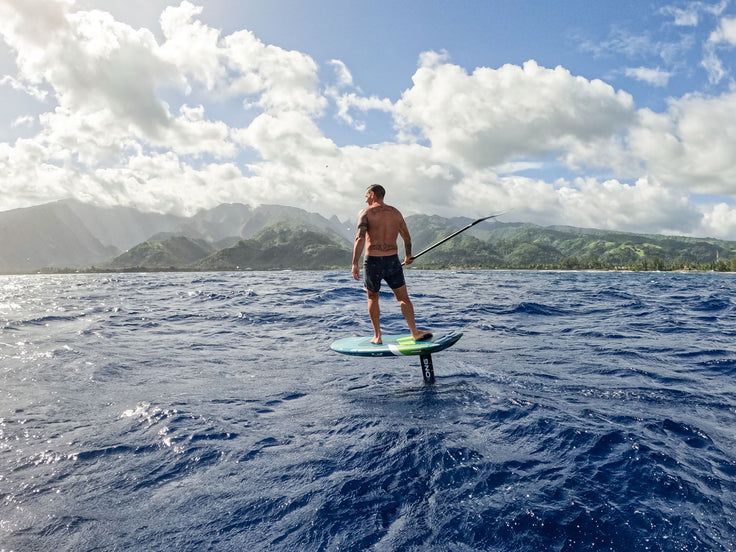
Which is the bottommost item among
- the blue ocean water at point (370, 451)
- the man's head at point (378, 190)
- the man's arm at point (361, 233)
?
the blue ocean water at point (370, 451)

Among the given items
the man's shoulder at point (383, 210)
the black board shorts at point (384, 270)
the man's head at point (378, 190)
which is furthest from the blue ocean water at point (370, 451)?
the man's head at point (378, 190)

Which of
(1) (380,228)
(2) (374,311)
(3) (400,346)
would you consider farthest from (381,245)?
(3) (400,346)

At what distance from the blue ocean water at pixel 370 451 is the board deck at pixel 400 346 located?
0.74 meters

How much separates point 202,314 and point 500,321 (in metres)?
14.2

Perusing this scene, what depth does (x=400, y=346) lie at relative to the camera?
802 centimetres

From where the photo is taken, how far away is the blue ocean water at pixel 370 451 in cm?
360

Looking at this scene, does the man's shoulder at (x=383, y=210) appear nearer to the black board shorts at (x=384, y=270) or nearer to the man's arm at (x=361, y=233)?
the man's arm at (x=361, y=233)

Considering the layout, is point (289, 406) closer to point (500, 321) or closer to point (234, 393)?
point (234, 393)

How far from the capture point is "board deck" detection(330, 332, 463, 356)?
25.3ft

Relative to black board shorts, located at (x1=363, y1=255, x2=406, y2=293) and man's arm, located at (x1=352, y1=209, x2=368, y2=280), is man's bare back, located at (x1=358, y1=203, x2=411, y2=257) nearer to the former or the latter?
man's arm, located at (x1=352, y1=209, x2=368, y2=280)

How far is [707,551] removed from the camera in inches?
127

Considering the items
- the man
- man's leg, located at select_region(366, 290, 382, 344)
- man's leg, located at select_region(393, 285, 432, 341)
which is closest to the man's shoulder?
the man

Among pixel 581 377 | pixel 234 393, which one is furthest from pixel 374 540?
pixel 581 377

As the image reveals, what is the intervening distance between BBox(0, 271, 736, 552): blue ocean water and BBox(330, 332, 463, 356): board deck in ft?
2.43
